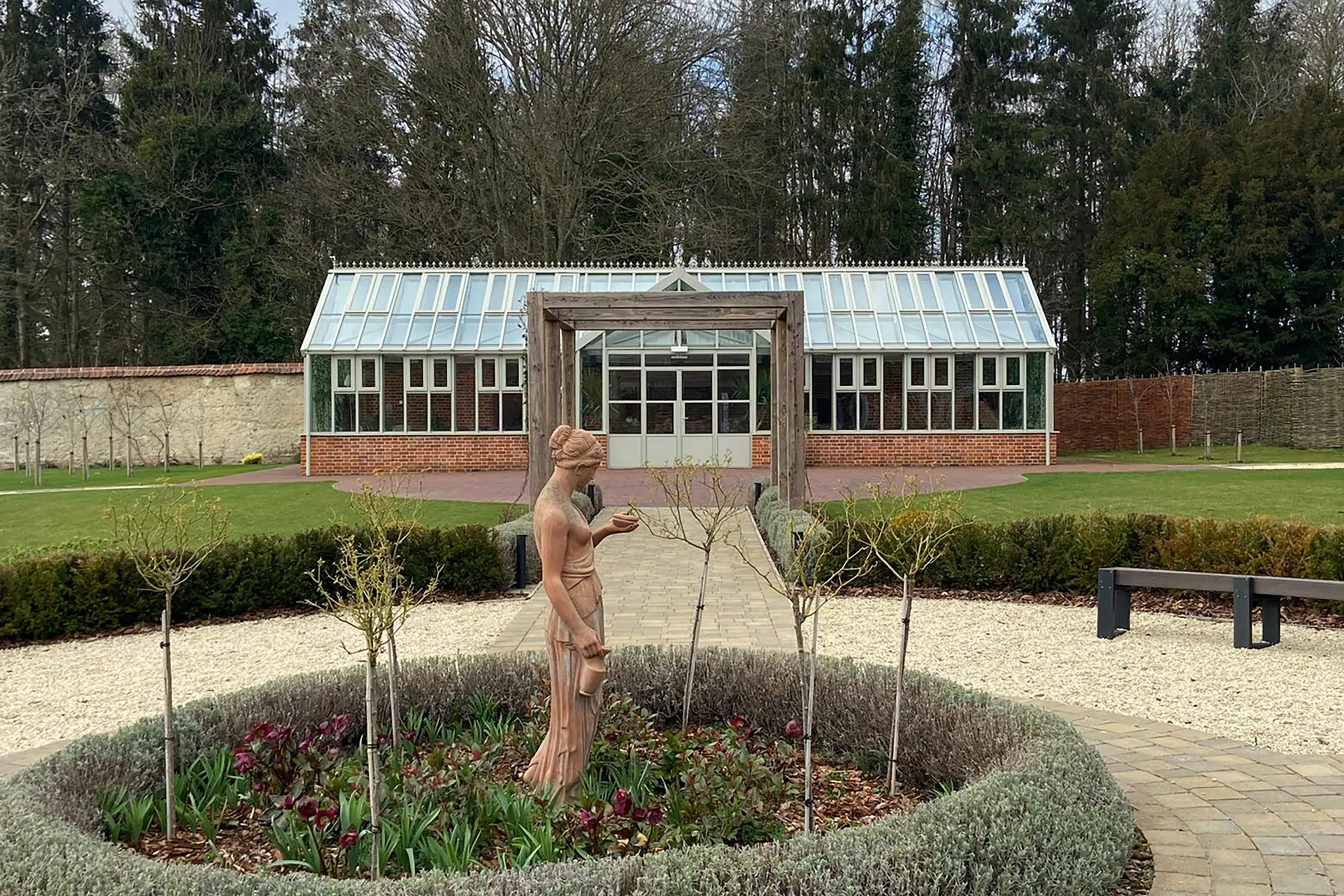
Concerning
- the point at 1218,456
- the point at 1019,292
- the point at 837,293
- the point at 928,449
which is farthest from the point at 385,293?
the point at 1218,456

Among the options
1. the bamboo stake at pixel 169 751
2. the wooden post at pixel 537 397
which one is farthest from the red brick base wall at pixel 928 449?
the bamboo stake at pixel 169 751

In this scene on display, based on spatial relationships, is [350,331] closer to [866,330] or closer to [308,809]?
[866,330]

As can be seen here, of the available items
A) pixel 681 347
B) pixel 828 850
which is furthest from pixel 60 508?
pixel 828 850

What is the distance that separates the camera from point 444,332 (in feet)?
74.4

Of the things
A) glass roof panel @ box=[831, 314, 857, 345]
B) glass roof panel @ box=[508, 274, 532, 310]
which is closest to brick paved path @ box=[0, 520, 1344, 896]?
glass roof panel @ box=[831, 314, 857, 345]

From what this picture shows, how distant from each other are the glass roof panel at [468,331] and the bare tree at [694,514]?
5376 millimetres

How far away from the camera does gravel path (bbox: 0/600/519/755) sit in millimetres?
5965

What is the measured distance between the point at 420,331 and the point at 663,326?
9500 mm

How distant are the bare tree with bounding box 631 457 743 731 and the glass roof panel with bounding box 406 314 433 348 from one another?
6.32 meters

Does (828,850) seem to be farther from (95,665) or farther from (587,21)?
(587,21)

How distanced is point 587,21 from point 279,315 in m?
13.3

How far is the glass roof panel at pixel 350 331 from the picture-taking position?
2228cm

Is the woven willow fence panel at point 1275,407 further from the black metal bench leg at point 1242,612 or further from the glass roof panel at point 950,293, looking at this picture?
the black metal bench leg at point 1242,612

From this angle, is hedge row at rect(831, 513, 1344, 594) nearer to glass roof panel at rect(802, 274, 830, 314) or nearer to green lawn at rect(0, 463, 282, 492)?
glass roof panel at rect(802, 274, 830, 314)
